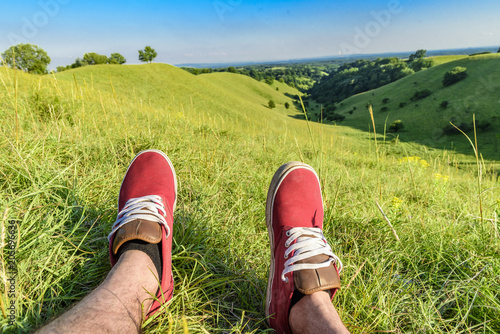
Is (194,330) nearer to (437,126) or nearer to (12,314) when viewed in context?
(12,314)

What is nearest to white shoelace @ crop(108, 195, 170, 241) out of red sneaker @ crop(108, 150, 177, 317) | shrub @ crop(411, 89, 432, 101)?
red sneaker @ crop(108, 150, 177, 317)

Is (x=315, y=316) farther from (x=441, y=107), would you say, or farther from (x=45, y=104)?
(x=441, y=107)

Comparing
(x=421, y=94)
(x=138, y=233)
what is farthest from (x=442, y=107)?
(x=138, y=233)

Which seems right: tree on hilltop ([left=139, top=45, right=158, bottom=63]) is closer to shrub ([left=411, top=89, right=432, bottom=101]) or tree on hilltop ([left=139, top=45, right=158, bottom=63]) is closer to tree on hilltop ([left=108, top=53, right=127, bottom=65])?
tree on hilltop ([left=108, top=53, right=127, bottom=65])

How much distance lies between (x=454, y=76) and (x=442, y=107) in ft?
31.1

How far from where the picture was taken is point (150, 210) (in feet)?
4.75

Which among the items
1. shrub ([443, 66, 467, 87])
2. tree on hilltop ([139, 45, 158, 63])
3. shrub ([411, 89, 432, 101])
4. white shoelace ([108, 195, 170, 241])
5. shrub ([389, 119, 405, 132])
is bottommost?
shrub ([389, 119, 405, 132])

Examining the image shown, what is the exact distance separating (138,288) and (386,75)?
275ft

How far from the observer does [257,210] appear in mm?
1945

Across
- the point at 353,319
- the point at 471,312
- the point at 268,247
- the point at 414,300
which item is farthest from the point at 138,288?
the point at 471,312

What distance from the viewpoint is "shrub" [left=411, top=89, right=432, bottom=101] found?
42281mm

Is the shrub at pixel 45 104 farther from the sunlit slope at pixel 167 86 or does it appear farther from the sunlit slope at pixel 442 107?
the sunlit slope at pixel 442 107

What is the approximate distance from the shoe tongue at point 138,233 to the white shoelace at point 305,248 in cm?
71

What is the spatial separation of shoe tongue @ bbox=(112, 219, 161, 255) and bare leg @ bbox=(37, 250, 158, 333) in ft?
0.28
